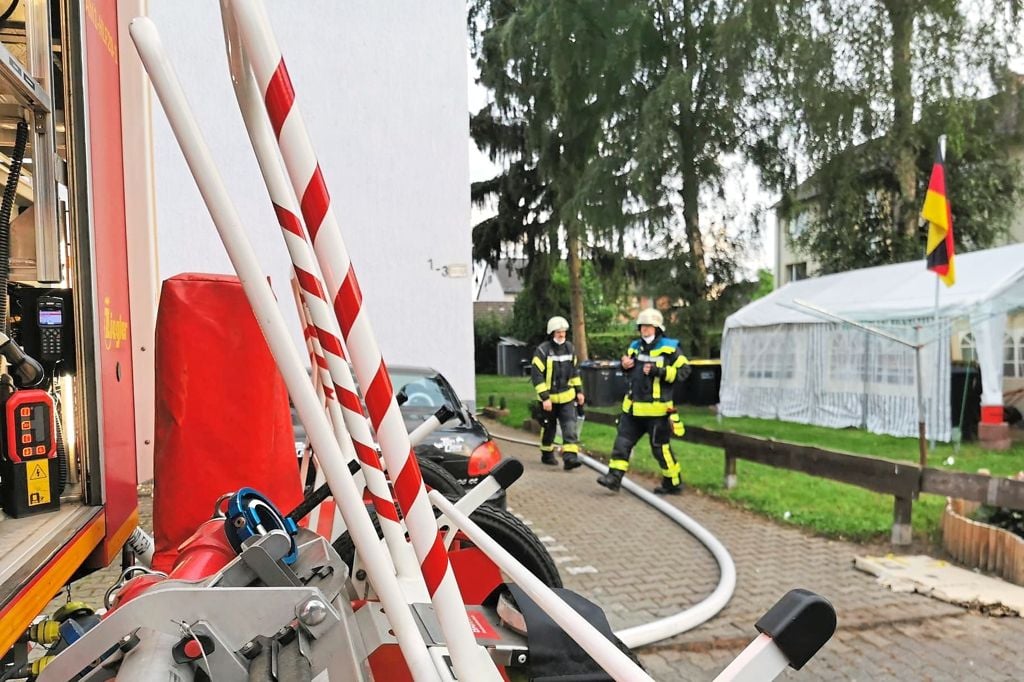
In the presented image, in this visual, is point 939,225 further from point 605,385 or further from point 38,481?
point 605,385

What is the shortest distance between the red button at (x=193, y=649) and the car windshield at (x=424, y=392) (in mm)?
5198

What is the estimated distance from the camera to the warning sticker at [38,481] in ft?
7.77

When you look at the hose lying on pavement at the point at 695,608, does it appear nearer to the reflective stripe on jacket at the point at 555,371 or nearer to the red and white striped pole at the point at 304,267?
the red and white striped pole at the point at 304,267

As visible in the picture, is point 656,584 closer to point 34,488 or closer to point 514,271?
point 34,488

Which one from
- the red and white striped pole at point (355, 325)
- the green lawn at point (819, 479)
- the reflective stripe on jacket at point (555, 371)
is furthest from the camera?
the reflective stripe on jacket at point (555, 371)

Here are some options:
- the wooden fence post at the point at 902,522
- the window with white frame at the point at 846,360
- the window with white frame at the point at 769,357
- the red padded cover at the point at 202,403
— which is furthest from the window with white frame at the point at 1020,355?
the red padded cover at the point at 202,403

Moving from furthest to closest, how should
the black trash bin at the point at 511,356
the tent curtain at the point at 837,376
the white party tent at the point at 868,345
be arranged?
the black trash bin at the point at 511,356, the tent curtain at the point at 837,376, the white party tent at the point at 868,345

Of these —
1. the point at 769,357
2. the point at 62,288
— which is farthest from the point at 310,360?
the point at 769,357

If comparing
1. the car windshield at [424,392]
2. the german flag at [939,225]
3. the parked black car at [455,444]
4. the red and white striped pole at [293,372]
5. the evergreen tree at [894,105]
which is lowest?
the parked black car at [455,444]

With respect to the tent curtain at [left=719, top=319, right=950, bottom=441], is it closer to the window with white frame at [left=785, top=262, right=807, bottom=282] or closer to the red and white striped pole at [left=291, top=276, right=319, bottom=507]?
the red and white striped pole at [left=291, top=276, right=319, bottom=507]

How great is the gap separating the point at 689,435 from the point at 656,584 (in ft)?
13.1

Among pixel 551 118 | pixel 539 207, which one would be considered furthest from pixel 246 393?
pixel 539 207

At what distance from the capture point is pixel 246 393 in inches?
94.0

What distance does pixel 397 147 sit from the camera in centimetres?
1253
